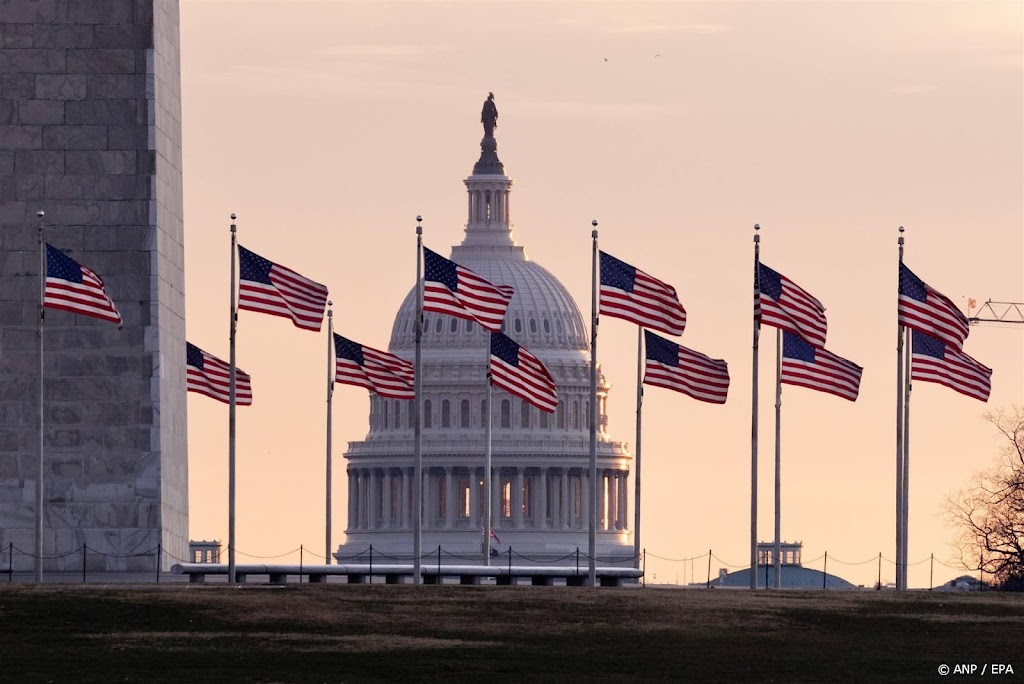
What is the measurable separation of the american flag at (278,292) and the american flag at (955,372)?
661 inches

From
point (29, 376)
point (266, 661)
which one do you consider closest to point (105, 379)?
point (29, 376)

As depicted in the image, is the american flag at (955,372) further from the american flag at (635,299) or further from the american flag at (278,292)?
the american flag at (278,292)

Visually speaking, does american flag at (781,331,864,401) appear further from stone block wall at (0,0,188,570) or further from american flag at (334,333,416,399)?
stone block wall at (0,0,188,570)

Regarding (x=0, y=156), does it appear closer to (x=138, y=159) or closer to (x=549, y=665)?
(x=138, y=159)

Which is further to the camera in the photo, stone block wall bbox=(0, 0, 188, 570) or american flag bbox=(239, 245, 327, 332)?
american flag bbox=(239, 245, 327, 332)

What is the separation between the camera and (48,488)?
312ft

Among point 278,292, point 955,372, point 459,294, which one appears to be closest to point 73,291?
point 278,292

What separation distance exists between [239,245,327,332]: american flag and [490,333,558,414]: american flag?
6529mm

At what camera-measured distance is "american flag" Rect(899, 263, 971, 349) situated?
3920 inches

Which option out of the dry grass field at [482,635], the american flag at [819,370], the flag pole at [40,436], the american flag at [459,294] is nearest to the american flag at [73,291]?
the flag pole at [40,436]

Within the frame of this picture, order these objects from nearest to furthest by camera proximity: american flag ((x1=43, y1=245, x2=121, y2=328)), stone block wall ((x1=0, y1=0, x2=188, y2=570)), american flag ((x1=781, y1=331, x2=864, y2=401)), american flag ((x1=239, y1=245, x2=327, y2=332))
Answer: american flag ((x1=43, y1=245, x2=121, y2=328)) < stone block wall ((x1=0, y1=0, x2=188, y2=570)) < american flag ((x1=239, y1=245, x2=327, y2=332)) < american flag ((x1=781, y1=331, x2=864, y2=401))

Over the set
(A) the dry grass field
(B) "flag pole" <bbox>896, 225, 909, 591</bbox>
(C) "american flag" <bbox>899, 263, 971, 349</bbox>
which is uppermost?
(C) "american flag" <bbox>899, 263, 971, 349</bbox>

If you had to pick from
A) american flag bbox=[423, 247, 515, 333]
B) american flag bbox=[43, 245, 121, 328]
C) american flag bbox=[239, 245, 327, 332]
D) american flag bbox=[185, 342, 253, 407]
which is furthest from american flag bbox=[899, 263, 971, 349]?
american flag bbox=[43, 245, 121, 328]

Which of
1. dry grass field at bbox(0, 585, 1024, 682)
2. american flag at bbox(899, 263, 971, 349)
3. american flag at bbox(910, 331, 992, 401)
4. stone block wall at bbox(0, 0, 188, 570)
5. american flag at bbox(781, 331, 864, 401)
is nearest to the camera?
dry grass field at bbox(0, 585, 1024, 682)
